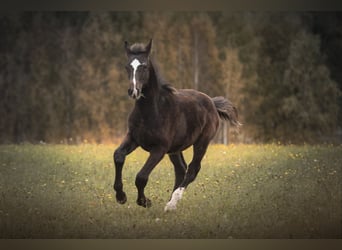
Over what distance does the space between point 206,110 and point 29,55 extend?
1.94 metres

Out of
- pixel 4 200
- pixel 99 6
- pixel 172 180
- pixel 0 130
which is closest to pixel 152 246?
pixel 172 180

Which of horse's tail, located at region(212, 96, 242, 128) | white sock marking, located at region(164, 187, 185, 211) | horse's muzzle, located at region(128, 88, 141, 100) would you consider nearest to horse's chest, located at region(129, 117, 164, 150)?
horse's muzzle, located at region(128, 88, 141, 100)

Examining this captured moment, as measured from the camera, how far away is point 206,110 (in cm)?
608

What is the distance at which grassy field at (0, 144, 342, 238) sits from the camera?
18.8 feet

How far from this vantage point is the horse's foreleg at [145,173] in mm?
5238

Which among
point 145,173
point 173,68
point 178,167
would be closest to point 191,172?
point 178,167

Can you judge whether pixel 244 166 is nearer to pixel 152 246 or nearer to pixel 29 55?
pixel 152 246

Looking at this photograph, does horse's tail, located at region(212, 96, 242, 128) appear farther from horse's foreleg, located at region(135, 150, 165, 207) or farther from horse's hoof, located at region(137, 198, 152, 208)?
horse's hoof, located at region(137, 198, 152, 208)

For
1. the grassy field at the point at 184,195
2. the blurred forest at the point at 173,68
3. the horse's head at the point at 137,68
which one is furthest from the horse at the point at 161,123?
the blurred forest at the point at 173,68

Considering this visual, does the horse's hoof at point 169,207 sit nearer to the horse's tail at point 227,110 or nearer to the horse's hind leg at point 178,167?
the horse's hind leg at point 178,167

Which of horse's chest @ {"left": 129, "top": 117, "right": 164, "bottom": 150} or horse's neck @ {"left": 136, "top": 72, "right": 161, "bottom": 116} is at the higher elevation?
horse's neck @ {"left": 136, "top": 72, "right": 161, "bottom": 116}

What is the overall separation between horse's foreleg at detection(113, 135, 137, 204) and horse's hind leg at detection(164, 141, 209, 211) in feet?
1.82

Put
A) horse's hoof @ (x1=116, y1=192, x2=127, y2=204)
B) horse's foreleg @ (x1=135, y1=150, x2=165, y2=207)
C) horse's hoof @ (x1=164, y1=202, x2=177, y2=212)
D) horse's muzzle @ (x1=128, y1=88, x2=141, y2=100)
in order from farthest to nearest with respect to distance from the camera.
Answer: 1. horse's hoof @ (x1=164, y1=202, x2=177, y2=212)
2. horse's hoof @ (x1=116, y1=192, x2=127, y2=204)
3. horse's foreleg @ (x1=135, y1=150, x2=165, y2=207)
4. horse's muzzle @ (x1=128, y1=88, x2=141, y2=100)

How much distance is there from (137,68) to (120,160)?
32.6 inches
